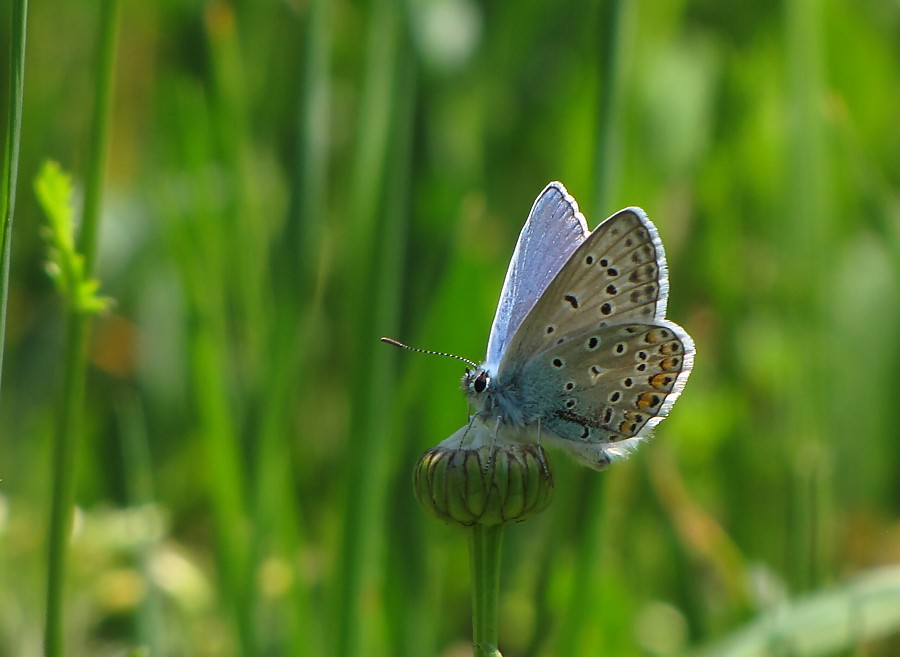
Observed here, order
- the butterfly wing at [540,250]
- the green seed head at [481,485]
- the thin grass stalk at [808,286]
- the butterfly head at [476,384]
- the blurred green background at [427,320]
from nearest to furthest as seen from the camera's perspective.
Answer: the green seed head at [481,485], the butterfly wing at [540,250], the butterfly head at [476,384], the blurred green background at [427,320], the thin grass stalk at [808,286]

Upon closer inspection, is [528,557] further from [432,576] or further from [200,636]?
[200,636]

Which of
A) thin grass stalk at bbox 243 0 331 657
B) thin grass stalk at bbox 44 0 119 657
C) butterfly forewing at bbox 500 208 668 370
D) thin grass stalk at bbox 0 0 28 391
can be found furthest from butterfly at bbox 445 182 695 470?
thin grass stalk at bbox 0 0 28 391

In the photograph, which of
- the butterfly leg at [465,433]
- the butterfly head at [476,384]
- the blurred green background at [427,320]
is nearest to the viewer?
the butterfly leg at [465,433]

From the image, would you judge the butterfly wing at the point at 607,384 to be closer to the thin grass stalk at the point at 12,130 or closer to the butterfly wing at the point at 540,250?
the butterfly wing at the point at 540,250

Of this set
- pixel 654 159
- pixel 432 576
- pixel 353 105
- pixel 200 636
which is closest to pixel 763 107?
pixel 654 159

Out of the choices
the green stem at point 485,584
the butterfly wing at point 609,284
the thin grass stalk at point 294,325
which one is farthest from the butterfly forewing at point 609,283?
the thin grass stalk at point 294,325

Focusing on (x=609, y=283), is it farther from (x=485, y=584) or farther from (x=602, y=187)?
(x=485, y=584)

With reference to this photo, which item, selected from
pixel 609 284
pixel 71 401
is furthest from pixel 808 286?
pixel 71 401
